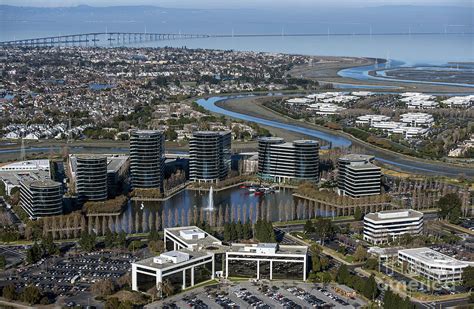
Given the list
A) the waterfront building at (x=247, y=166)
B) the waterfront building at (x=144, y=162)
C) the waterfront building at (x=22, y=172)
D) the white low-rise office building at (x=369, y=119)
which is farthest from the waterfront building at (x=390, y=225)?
the white low-rise office building at (x=369, y=119)

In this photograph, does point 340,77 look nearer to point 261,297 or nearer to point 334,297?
point 334,297

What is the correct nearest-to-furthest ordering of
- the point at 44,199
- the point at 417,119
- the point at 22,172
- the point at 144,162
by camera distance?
the point at 44,199 → the point at 144,162 → the point at 22,172 → the point at 417,119

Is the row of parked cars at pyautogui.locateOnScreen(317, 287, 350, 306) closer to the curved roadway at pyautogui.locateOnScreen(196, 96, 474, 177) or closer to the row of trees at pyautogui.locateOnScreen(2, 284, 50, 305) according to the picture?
the row of trees at pyautogui.locateOnScreen(2, 284, 50, 305)

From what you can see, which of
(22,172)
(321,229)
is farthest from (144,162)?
(321,229)

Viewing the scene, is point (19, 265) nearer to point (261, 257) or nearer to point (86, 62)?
point (261, 257)

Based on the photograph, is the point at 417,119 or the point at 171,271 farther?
the point at 417,119
